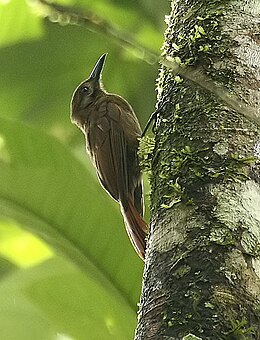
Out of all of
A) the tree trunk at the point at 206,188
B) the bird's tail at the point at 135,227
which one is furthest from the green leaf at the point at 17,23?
the tree trunk at the point at 206,188

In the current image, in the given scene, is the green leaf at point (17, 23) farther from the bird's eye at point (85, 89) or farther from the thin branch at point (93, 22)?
the thin branch at point (93, 22)

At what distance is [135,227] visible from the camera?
6.70 feet

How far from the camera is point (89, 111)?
9.11 feet

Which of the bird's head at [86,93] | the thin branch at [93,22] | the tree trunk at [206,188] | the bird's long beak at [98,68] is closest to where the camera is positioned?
the thin branch at [93,22]

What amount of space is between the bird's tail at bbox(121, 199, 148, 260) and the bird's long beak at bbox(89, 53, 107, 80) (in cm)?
61

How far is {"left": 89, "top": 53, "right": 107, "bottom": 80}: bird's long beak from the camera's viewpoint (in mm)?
2648

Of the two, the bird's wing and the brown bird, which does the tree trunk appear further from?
the bird's wing

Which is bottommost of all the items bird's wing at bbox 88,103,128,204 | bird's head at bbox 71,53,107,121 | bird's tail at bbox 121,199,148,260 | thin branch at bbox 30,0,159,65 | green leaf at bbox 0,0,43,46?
thin branch at bbox 30,0,159,65

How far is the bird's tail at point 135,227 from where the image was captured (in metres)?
1.93

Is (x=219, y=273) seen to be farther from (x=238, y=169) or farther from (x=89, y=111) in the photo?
(x=89, y=111)

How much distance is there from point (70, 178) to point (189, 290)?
1.11 m

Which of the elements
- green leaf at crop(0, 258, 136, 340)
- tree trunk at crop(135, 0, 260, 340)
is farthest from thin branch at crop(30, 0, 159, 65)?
green leaf at crop(0, 258, 136, 340)

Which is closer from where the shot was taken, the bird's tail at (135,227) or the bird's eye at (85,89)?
the bird's tail at (135,227)

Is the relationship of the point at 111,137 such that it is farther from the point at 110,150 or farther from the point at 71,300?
the point at 71,300
